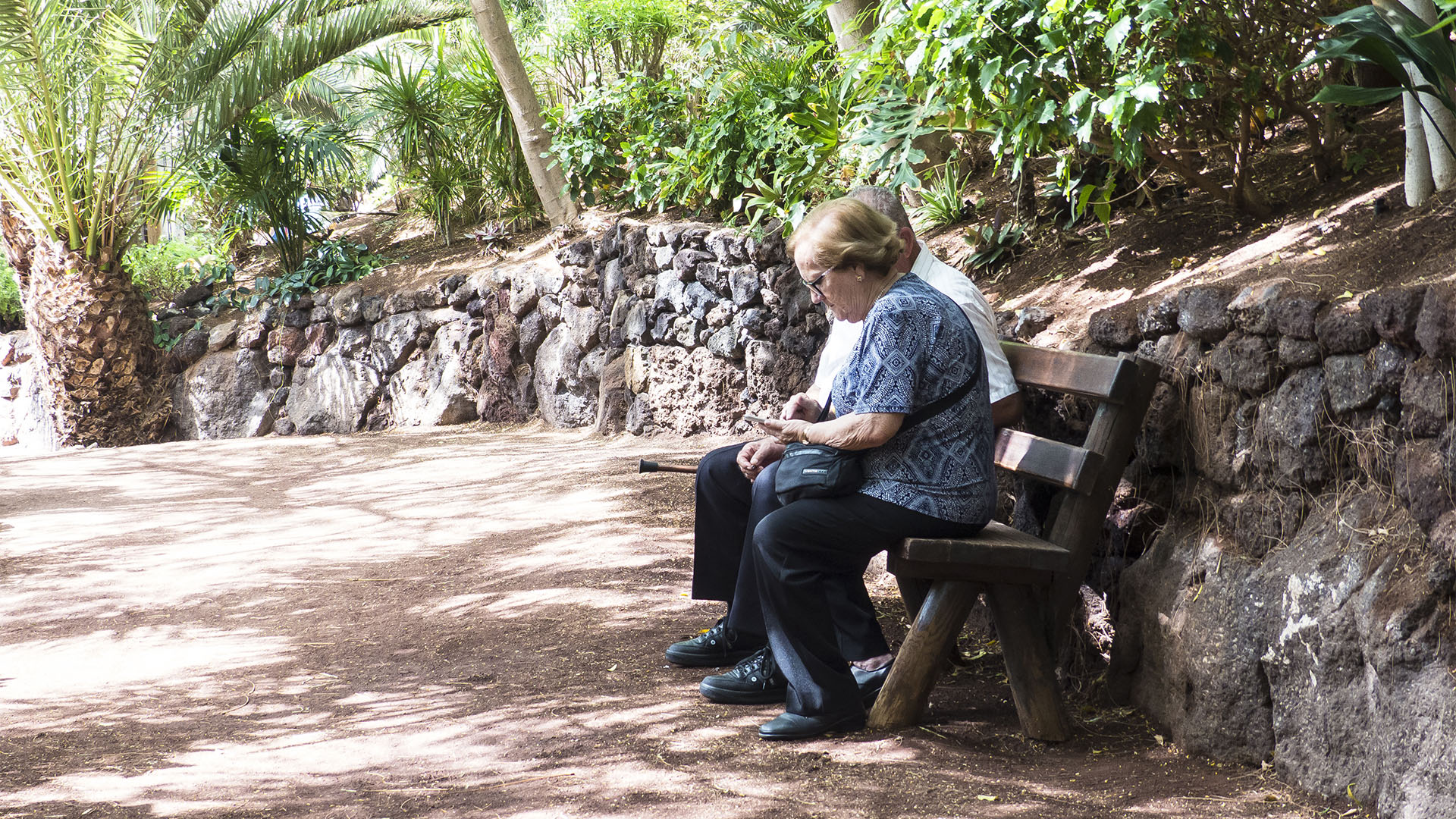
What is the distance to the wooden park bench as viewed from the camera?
2.65 meters

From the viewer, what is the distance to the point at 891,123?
4.51 meters

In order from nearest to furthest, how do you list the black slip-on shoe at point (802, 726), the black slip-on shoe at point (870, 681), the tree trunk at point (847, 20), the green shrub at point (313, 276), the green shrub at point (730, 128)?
the black slip-on shoe at point (802, 726), the black slip-on shoe at point (870, 681), the tree trunk at point (847, 20), the green shrub at point (730, 128), the green shrub at point (313, 276)

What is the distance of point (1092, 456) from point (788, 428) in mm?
774

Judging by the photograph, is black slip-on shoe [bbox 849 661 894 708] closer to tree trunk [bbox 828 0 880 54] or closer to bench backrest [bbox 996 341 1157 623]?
bench backrest [bbox 996 341 1157 623]

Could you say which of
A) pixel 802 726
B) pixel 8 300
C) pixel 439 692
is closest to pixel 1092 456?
pixel 802 726

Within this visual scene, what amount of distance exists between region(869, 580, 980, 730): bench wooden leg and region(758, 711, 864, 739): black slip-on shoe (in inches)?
3.6

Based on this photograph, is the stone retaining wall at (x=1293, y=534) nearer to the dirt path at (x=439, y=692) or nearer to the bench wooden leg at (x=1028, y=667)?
the dirt path at (x=439, y=692)

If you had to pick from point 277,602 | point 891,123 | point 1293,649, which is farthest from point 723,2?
point 1293,649

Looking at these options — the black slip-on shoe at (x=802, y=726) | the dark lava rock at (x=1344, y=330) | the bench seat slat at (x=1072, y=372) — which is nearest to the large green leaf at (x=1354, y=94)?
the dark lava rock at (x=1344, y=330)

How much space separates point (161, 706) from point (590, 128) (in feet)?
24.5

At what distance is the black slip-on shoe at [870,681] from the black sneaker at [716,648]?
15.9 inches

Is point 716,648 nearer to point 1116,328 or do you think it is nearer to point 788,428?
point 788,428

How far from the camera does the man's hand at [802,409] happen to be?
3.16m

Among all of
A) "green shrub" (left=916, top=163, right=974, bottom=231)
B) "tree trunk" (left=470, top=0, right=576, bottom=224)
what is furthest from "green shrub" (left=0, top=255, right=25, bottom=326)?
"green shrub" (left=916, top=163, right=974, bottom=231)
